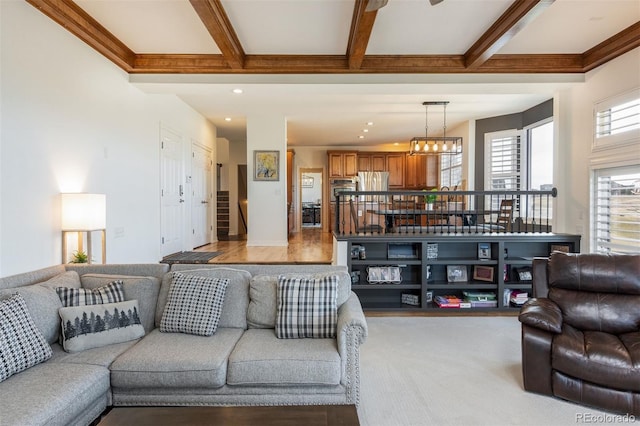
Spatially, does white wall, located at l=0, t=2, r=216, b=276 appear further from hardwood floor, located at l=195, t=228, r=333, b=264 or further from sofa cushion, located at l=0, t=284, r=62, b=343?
hardwood floor, located at l=195, t=228, r=333, b=264

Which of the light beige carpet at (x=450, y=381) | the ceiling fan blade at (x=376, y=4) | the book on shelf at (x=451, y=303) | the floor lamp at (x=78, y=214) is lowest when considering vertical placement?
the light beige carpet at (x=450, y=381)

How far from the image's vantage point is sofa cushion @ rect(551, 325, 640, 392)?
6.53 feet

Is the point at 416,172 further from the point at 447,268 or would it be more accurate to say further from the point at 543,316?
the point at 543,316

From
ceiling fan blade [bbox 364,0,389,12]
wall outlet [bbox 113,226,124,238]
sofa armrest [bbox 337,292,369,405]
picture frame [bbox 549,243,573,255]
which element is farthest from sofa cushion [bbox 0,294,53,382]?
picture frame [bbox 549,243,573,255]

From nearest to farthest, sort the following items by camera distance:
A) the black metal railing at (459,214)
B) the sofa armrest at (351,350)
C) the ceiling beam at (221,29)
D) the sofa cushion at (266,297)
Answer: the sofa armrest at (351,350) < the sofa cushion at (266,297) < the ceiling beam at (221,29) < the black metal railing at (459,214)

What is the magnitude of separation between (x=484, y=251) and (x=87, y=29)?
500cm

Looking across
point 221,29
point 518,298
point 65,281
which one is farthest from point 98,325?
point 518,298

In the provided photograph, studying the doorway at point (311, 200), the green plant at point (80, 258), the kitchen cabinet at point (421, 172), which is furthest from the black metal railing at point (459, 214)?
the doorway at point (311, 200)

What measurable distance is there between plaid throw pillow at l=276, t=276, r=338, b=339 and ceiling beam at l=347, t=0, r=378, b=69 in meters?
2.17

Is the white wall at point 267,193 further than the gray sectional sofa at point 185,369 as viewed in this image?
Yes

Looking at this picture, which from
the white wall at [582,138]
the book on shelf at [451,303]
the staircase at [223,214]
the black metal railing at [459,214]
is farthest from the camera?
the staircase at [223,214]

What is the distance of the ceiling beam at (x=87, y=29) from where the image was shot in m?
2.84

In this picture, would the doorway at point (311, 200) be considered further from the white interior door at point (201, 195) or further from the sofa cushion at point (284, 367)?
the sofa cushion at point (284, 367)

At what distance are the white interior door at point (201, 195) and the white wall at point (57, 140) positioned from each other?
1884 millimetres
